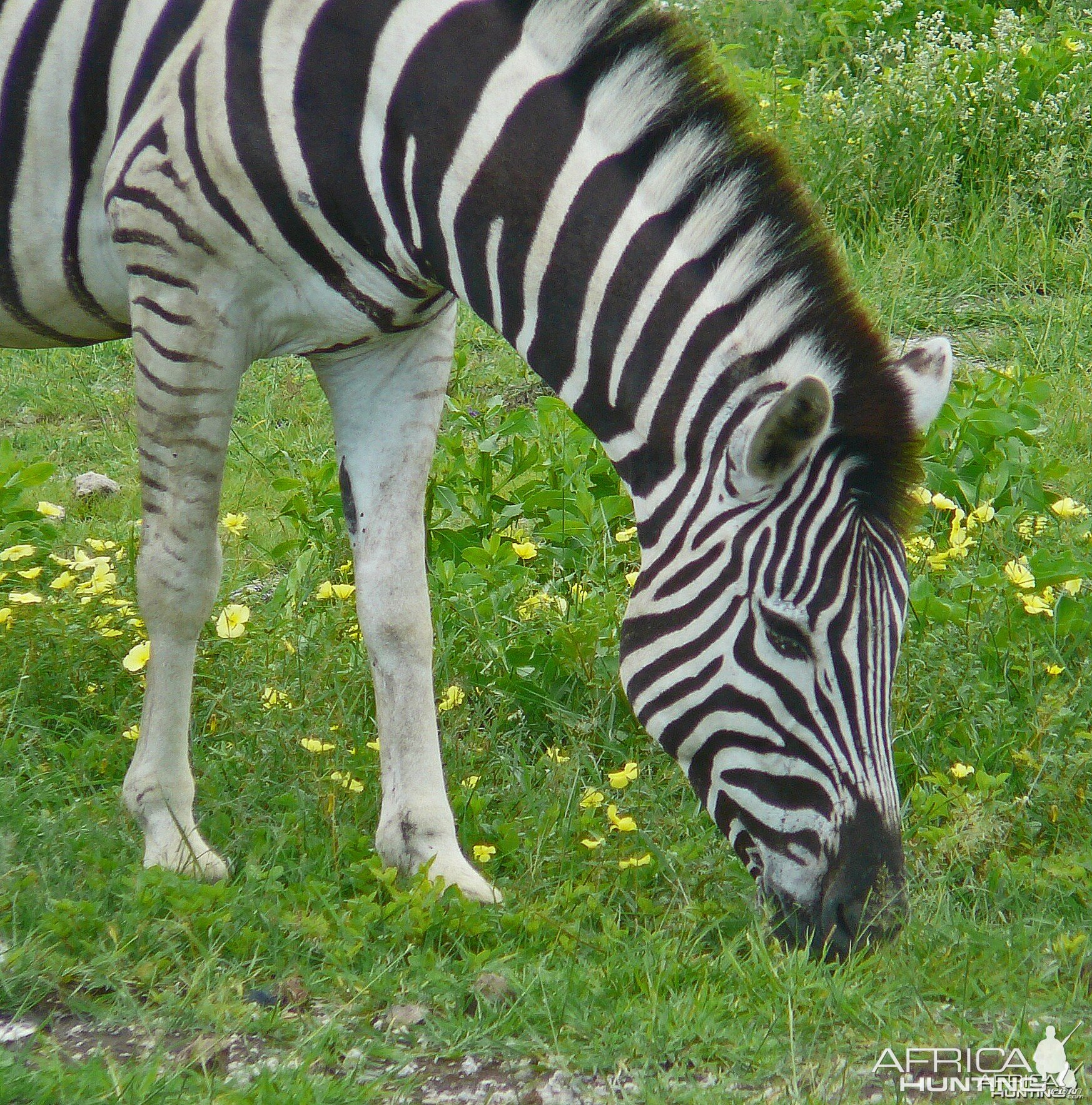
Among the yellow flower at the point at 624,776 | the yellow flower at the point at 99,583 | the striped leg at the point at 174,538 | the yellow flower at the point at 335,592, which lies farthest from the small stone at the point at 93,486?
the yellow flower at the point at 624,776

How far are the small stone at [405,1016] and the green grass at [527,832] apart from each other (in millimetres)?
25

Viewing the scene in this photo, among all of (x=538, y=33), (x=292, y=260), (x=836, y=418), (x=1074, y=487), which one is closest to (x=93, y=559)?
(x=292, y=260)

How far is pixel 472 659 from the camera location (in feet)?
13.0

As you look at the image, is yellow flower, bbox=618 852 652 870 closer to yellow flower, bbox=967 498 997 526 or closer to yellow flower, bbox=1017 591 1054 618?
yellow flower, bbox=1017 591 1054 618

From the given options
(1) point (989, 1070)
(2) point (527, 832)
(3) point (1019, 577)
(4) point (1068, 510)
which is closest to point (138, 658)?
(2) point (527, 832)

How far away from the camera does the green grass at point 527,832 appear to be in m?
2.52

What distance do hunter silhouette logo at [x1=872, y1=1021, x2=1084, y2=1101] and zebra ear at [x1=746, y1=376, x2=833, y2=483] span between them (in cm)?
109

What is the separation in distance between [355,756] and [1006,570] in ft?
6.21

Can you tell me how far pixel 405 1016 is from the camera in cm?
261

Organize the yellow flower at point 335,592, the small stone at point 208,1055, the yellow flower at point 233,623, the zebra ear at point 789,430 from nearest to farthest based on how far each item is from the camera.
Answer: the zebra ear at point 789,430 < the small stone at point 208,1055 < the yellow flower at point 233,623 < the yellow flower at point 335,592

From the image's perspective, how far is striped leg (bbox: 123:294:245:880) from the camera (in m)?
3.03

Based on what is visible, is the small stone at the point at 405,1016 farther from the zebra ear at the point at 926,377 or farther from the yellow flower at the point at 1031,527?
the yellow flower at the point at 1031,527

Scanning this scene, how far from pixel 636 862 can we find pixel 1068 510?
1882 mm

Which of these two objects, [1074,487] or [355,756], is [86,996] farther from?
[1074,487]
